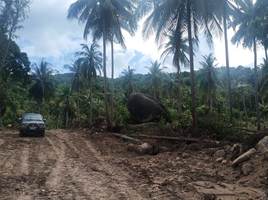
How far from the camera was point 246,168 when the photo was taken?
6.07 meters

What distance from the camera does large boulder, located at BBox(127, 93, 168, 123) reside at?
54.9 ft

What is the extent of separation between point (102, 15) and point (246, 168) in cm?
1585

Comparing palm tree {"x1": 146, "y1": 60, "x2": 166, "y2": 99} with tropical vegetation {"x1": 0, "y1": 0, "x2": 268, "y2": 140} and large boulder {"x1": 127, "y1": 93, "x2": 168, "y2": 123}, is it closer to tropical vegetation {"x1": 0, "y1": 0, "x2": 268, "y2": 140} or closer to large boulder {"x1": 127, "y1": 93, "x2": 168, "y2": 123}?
tropical vegetation {"x1": 0, "y1": 0, "x2": 268, "y2": 140}

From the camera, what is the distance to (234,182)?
575cm

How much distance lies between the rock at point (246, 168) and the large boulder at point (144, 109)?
10400 millimetres

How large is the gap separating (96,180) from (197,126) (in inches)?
315

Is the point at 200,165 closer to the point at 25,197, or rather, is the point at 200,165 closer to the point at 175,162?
the point at 175,162

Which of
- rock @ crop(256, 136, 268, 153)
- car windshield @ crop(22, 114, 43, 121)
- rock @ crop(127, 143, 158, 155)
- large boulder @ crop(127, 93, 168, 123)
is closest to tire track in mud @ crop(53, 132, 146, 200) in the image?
rock @ crop(127, 143, 158, 155)

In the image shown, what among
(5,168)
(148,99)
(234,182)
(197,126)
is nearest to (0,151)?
(5,168)

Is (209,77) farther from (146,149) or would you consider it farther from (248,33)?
(146,149)

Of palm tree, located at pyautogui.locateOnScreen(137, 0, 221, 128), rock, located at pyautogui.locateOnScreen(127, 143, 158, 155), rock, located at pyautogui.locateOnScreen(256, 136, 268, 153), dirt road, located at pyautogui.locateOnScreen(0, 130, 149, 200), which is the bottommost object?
rock, located at pyautogui.locateOnScreen(127, 143, 158, 155)

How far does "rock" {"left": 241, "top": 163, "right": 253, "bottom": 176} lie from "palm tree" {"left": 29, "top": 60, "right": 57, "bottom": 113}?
106ft

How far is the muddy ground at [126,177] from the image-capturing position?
16.4 feet

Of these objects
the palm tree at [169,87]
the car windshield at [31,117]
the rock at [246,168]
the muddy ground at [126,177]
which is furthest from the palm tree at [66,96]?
the rock at [246,168]
